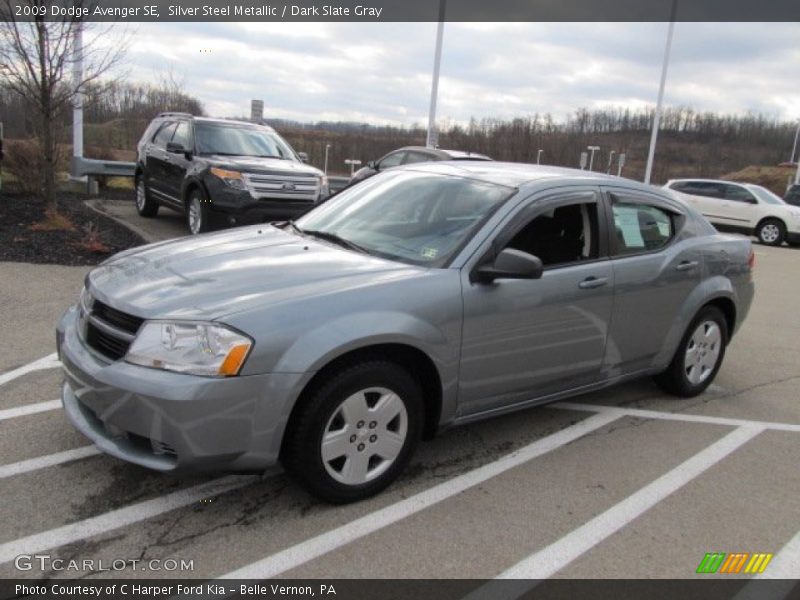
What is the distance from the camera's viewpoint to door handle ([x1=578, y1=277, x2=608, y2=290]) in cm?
394

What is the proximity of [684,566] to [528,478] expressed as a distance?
3.03 ft

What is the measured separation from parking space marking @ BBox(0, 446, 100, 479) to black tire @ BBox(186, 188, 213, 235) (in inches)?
235

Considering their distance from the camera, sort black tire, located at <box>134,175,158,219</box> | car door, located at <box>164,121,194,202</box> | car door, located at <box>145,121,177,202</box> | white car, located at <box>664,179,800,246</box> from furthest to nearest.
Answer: white car, located at <box>664,179,800,246</box> < black tire, located at <box>134,175,158,219</box> < car door, located at <box>145,121,177,202</box> < car door, located at <box>164,121,194,202</box>

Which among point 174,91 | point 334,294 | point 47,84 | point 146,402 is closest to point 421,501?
point 334,294

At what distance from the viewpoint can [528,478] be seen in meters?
3.63

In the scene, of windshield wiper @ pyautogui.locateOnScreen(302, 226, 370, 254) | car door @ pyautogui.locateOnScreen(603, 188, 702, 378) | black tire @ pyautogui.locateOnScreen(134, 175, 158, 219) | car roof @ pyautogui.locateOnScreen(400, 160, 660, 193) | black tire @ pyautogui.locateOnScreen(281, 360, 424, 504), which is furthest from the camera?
black tire @ pyautogui.locateOnScreen(134, 175, 158, 219)

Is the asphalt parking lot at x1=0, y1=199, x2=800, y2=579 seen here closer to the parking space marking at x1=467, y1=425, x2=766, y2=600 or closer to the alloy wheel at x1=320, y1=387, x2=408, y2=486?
the parking space marking at x1=467, y1=425, x2=766, y2=600

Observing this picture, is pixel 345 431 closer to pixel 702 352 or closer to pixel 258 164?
pixel 702 352

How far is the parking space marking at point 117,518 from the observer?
274 centimetres

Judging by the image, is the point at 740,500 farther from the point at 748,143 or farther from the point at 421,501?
the point at 748,143

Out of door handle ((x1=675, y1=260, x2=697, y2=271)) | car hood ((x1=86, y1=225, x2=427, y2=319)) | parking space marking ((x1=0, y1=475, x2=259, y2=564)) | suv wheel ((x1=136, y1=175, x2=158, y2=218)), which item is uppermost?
door handle ((x1=675, y1=260, x2=697, y2=271))

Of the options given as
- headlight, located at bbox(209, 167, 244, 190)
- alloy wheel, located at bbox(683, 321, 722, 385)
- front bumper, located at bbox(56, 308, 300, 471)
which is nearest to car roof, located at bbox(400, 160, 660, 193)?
alloy wheel, located at bbox(683, 321, 722, 385)

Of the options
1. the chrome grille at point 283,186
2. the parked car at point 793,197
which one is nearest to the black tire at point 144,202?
the chrome grille at point 283,186

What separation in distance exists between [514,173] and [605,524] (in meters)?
2.17
